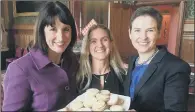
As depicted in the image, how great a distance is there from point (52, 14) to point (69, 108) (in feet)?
0.71

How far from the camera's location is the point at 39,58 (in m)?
0.46

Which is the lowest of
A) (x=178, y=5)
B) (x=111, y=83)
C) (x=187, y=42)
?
(x=111, y=83)

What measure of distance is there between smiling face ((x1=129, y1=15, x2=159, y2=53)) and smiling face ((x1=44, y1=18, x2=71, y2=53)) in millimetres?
172

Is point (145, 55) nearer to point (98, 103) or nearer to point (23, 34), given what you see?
point (98, 103)

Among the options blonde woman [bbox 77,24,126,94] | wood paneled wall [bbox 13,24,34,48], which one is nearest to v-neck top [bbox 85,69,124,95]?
blonde woman [bbox 77,24,126,94]

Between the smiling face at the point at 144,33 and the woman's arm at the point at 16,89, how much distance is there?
292 mm

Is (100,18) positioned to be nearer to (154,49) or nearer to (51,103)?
(154,49)

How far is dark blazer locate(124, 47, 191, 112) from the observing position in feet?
1.48

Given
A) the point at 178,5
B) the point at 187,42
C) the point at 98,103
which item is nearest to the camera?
the point at 98,103

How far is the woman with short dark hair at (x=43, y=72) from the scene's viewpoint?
0.43m

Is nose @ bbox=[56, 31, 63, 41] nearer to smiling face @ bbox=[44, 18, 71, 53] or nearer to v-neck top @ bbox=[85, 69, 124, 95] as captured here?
smiling face @ bbox=[44, 18, 71, 53]

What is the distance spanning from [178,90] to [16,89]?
1.22 ft

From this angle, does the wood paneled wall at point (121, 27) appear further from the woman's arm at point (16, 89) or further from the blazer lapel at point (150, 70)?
the woman's arm at point (16, 89)

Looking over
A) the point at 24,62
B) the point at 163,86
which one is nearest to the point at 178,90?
the point at 163,86
